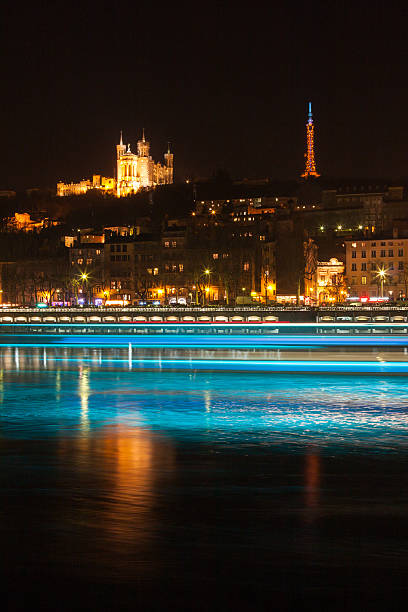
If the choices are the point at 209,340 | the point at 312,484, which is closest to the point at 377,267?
the point at 209,340

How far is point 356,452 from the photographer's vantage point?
44.3 feet

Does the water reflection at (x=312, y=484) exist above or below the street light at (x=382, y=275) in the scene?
below

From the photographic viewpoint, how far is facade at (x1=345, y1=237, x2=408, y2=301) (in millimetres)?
121000

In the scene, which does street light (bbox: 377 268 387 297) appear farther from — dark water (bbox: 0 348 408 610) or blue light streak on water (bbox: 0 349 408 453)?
dark water (bbox: 0 348 408 610)

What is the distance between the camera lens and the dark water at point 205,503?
740 cm

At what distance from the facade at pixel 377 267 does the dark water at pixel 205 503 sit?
103147 mm

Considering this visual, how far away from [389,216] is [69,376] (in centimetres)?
14392

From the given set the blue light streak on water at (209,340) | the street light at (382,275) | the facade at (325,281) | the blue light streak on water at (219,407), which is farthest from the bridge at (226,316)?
the facade at (325,281)

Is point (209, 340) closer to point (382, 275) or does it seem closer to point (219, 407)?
point (219, 407)

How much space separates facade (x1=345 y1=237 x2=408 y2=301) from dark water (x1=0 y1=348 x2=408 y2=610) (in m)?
103

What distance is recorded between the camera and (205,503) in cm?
1028

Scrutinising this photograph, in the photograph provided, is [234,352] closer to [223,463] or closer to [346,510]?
[223,463]

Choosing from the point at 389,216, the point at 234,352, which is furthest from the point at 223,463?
the point at 389,216

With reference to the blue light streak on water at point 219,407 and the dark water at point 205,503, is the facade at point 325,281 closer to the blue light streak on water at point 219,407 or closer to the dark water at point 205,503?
the blue light streak on water at point 219,407
